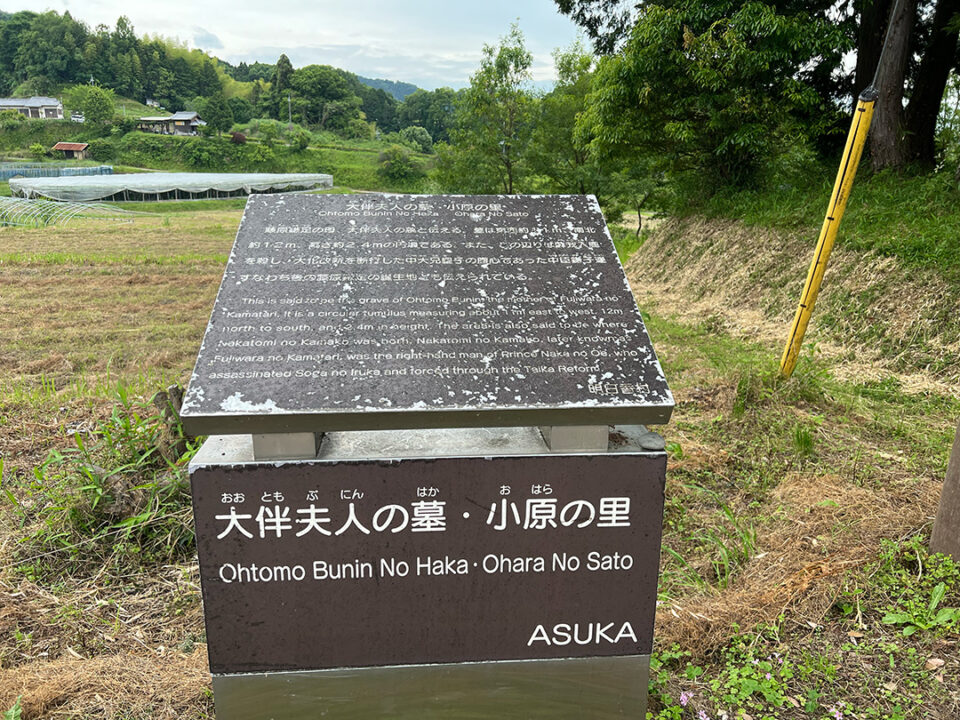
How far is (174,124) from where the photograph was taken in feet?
197

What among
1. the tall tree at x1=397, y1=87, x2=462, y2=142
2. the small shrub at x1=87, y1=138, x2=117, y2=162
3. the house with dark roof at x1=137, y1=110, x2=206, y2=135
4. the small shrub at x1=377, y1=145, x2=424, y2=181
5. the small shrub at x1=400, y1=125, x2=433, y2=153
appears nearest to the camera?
the small shrub at x1=377, y1=145, x2=424, y2=181

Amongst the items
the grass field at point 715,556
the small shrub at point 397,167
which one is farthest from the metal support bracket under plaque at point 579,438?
the small shrub at point 397,167

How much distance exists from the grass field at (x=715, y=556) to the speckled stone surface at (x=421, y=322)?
122 centimetres

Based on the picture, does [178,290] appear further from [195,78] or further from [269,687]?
[195,78]

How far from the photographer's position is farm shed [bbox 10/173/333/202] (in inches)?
1211

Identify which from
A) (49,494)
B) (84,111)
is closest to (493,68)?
(49,494)

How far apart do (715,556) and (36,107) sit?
7076cm

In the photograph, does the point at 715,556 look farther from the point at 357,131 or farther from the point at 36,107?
the point at 36,107

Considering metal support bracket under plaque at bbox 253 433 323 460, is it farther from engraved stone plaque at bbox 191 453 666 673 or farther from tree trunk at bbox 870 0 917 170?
tree trunk at bbox 870 0 917 170

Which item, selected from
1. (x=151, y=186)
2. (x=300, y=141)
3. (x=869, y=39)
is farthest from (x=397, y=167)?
(x=869, y=39)

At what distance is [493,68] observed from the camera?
19.4 m

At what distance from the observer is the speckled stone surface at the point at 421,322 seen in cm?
193

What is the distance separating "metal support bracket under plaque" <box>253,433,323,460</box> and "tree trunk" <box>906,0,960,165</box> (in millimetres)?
10030

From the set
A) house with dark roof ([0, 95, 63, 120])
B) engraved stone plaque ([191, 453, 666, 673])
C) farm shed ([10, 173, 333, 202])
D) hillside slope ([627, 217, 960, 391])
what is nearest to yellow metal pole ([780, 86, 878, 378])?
hillside slope ([627, 217, 960, 391])
